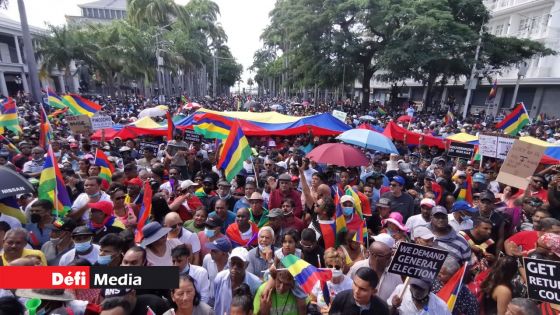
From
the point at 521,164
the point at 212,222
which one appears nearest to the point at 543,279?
the point at 212,222

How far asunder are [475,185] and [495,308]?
14.9 ft

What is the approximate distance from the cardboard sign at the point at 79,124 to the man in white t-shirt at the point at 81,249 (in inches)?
254

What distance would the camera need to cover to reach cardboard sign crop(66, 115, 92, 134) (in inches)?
350

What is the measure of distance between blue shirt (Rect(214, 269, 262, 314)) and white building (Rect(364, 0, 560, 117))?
1248 inches

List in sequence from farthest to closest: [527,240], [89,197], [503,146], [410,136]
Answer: [410,136]
[503,146]
[89,197]
[527,240]

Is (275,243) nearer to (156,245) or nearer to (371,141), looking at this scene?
(156,245)

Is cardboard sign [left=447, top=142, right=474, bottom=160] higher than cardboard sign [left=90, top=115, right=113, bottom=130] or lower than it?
lower

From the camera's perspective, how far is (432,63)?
2509 centimetres

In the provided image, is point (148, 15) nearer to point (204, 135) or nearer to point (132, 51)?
point (132, 51)

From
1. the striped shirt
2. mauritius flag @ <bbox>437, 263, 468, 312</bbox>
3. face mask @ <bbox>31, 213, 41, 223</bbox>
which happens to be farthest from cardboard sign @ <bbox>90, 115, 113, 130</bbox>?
mauritius flag @ <bbox>437, 263, 468, 312</bbox>

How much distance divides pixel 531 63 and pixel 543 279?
3603 centimetres

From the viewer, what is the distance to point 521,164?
5.74 meters

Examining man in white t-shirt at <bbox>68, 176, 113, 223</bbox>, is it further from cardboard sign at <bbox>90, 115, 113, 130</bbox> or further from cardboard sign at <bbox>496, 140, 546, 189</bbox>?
cardboard sign at <bbox>496, 140, 546, 189</bbox>

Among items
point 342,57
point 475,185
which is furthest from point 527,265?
point 342,57
